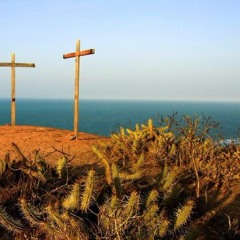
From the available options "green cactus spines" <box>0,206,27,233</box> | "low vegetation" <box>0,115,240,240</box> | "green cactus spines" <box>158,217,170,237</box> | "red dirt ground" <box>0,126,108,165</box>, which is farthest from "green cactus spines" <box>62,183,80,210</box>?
"red dirt ground" <box>0,126,108,165</box>

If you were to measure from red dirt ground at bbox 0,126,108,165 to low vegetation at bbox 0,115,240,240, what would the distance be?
63.7 inches

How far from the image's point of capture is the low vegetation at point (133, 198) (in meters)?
4.91

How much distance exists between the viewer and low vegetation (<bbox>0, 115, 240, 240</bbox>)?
4.91 meters

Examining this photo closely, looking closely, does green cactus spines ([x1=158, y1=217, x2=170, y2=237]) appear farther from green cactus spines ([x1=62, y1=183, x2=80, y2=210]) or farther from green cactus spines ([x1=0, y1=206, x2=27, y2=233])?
green cactus spines ([x1=0, y1=206, x2=27, y2=233])

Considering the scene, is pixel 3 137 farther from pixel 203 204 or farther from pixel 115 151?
pixel 203 204

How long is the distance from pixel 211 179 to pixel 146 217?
2.88 m

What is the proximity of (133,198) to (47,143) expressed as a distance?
7681 millimetres

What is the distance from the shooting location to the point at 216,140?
862 centimetres

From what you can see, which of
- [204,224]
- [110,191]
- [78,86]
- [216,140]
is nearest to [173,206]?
[204,224]

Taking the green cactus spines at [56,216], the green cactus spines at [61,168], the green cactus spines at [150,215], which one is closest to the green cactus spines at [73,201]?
the green cactus spines at [56,216]

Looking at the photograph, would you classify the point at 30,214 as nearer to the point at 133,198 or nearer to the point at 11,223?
the point at 11,223

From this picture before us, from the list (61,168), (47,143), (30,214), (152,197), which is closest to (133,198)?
(152,197)

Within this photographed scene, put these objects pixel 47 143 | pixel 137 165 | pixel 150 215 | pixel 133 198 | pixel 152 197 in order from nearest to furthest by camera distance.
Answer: pixel 133 198
pixel 150 215
pixel 152 197
pixel 137 165
pixel 47 143

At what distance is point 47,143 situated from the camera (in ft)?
40.2
